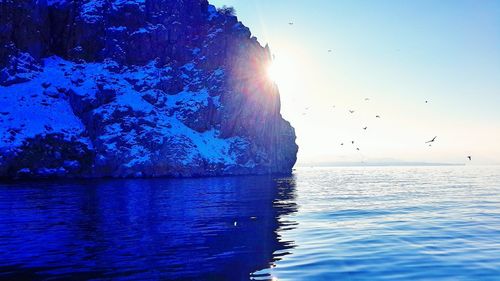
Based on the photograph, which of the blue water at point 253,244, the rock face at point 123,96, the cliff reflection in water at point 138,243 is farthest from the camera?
the rock face at point 123,96

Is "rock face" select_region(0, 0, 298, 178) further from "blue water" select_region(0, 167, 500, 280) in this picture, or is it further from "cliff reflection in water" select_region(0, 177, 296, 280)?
"blue water" select_region(0, 167, 500, 280)

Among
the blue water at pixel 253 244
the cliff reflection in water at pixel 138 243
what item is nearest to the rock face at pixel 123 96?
the cliff reflection in water at pixel 138 243

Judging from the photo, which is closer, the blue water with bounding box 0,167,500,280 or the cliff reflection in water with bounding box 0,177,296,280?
the blue water with bounding box 0,167,500,280

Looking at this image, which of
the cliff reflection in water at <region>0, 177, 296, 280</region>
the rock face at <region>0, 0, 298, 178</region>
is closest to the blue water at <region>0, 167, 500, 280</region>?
the cliff reflection in water at <region>0, 177, 296, 280</region>

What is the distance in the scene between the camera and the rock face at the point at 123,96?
448 ft

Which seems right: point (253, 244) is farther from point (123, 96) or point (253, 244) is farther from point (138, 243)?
point (123, 96)

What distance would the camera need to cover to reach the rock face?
137 m

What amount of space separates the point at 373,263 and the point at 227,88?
173m

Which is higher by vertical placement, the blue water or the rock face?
the rock face

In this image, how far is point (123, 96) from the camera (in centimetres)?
16100

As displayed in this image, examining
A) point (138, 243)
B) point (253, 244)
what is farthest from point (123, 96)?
point (253, 244)

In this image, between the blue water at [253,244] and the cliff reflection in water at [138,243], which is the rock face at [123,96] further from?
the blue water at [253,244]

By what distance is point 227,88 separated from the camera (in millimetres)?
188125

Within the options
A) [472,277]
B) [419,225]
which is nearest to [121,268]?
[472,277]
